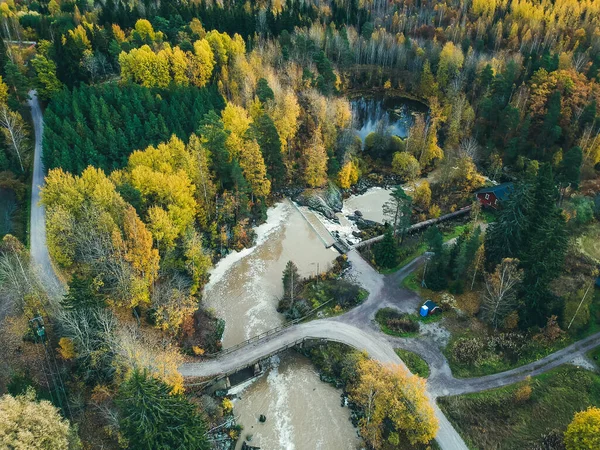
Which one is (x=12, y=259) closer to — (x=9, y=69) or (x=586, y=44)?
(x=9, y=69)

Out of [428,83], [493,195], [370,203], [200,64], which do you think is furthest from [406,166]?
[200,64]

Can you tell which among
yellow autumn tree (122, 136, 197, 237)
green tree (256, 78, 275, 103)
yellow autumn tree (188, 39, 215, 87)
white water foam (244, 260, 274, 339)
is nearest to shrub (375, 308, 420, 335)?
white water foam (244, 260, 274, 339)

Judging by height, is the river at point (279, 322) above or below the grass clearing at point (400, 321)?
below

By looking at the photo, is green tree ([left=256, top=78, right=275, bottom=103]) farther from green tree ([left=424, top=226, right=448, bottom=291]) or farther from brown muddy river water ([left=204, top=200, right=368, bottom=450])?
green tree ([left=424, top=226, right=448, bottom=291])

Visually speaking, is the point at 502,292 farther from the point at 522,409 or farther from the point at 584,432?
the point at 584,432

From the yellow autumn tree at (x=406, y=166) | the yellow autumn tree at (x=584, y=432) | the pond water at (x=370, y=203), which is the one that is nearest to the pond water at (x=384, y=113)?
the yellow autumn tree at (x=406, y=166)

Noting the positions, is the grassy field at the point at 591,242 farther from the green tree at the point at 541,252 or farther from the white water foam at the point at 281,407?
the white water foam at the point at 281,407

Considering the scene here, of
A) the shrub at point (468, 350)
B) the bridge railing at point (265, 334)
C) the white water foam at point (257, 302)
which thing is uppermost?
the shrub at point (468, 350)
